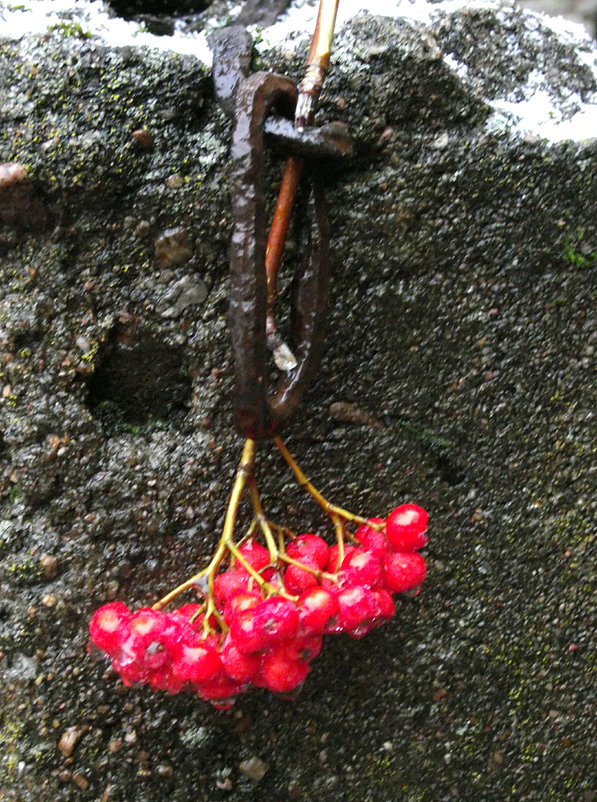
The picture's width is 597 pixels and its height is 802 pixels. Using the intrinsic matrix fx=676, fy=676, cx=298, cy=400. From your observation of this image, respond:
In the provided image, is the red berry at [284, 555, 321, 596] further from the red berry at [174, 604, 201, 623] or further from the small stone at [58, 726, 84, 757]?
the small stone at [58, 726, 84, 757]

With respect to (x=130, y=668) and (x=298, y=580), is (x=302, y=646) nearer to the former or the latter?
(x=298, y=580)

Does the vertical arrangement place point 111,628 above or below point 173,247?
below

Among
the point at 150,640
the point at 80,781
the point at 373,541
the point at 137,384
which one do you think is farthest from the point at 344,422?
the point at 80,781

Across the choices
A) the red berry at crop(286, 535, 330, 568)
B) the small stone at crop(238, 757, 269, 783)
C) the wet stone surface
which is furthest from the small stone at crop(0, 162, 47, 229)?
the small stone at crop(238, 757, 269, 783)

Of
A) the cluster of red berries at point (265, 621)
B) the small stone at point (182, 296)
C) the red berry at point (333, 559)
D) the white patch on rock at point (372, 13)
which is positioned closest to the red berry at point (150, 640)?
the cluster of red berries at point (265, 621)

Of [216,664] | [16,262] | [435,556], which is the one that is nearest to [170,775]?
[216,664]

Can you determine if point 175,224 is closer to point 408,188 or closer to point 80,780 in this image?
point 408,188

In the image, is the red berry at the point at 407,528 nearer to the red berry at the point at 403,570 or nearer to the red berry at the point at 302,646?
the red berry at the point at 403,570
